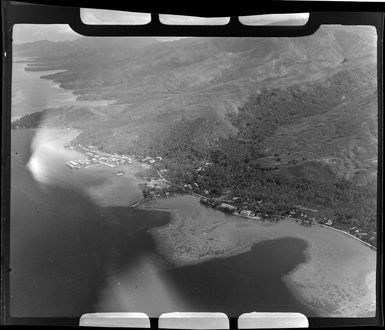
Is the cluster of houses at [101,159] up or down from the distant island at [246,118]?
down

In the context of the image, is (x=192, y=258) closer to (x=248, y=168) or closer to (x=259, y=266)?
(x=259, y=266)

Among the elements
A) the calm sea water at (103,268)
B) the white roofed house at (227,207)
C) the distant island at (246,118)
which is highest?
the distant island at (246,118)

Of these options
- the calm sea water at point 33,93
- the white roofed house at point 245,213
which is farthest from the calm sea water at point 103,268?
the white roofed house at point 245,213

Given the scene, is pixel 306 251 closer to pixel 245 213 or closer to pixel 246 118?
pixel 245 213

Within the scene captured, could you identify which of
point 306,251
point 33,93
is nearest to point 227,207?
point 306,251

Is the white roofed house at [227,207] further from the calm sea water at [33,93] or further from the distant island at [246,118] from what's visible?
the calm sea water at [33,93]

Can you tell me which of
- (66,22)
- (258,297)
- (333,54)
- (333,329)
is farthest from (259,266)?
(66,22)

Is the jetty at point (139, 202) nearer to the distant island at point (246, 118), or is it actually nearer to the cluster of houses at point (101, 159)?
the distant island at point (246, 118)

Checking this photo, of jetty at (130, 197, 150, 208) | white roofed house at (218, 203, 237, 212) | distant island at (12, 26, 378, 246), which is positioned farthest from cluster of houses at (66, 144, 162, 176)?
white roofed house at (218, 203, 237, 212)
